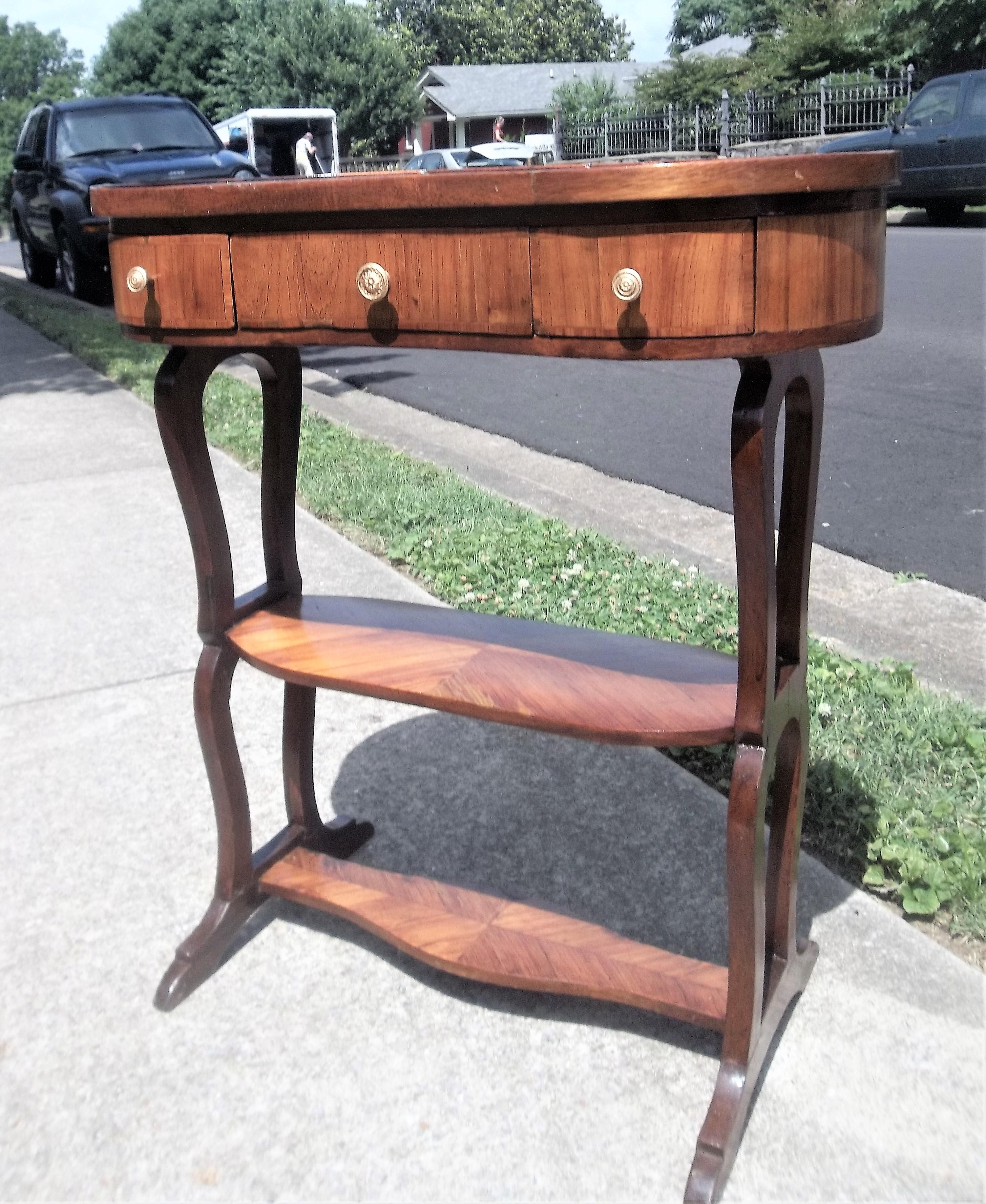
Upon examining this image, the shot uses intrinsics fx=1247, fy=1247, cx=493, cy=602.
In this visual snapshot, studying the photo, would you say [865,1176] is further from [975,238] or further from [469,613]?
[975,238]

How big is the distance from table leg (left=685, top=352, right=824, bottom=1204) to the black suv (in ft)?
Result: 30.7

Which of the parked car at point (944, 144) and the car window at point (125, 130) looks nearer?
the car window at point (125, 130)

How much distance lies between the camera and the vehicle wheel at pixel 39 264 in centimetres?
1391

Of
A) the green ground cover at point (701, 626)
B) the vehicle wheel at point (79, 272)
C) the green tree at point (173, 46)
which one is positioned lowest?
the green ground cover at point (701, 626)

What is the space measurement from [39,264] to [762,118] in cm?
1923

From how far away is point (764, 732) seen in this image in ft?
5.81

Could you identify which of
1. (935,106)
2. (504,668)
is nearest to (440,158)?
(935,106)

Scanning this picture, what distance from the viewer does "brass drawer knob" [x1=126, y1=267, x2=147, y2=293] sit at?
6.43ft

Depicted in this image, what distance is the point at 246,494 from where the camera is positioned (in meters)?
5.26

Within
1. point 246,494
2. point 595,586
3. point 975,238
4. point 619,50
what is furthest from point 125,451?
point 619,50

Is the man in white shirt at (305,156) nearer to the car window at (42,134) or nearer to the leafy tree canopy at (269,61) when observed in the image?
the car window at (42,134)

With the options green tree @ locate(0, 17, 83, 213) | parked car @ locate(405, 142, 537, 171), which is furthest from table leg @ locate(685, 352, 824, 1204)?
green tree @ locate(0, 17, 83, 213)

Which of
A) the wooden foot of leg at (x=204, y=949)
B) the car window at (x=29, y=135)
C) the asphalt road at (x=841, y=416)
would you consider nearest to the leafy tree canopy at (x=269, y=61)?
the car window at (x=29, y=135)

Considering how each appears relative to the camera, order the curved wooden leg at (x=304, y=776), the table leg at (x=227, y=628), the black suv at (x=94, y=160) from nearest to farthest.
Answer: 1. the table leg at (x=227, y=628)
2. the curved wooden leg at (x=304, y=776)
3. the black suv at (x=94, y=160)
